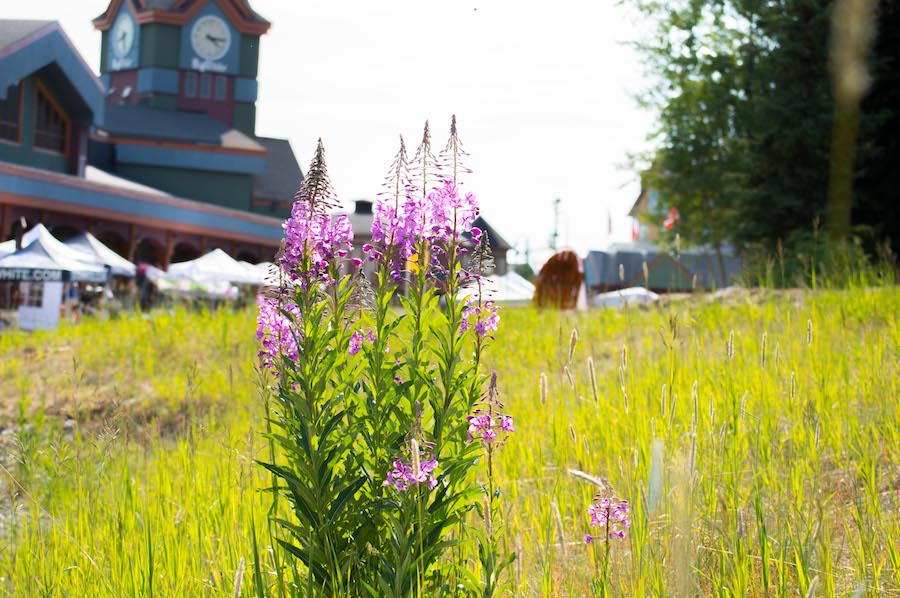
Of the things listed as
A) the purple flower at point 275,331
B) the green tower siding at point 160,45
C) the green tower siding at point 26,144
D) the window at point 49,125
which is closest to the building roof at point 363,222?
the green tower siding at point 160,45

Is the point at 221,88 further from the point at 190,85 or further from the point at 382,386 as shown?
the point at 382,386

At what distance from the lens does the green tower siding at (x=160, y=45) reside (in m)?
39.7

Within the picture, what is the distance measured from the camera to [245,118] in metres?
41.1

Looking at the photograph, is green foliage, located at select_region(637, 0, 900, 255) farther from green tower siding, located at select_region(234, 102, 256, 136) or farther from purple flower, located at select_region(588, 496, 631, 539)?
green tower siding, located at select_region(234, 102, 256, 136)

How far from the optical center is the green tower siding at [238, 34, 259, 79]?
4088cm

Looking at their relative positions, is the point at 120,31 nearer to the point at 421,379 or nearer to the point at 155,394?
the point at 155,394

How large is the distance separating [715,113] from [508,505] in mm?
21052

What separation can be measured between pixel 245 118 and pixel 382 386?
134ft

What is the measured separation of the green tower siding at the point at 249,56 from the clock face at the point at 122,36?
5.47 meters

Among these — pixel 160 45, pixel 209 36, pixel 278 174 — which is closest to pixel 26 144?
pixel 160 45

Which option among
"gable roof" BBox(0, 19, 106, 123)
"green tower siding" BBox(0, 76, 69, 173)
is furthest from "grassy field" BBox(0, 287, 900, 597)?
"green tower siding" BBox(0, 76, 69, 173)

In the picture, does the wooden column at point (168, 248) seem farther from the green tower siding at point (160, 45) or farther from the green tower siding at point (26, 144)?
the green tower siding at point (160, 45)

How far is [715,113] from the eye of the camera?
2289 centimetres

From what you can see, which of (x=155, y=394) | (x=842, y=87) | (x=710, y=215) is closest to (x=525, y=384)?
(x=155, y=394)
